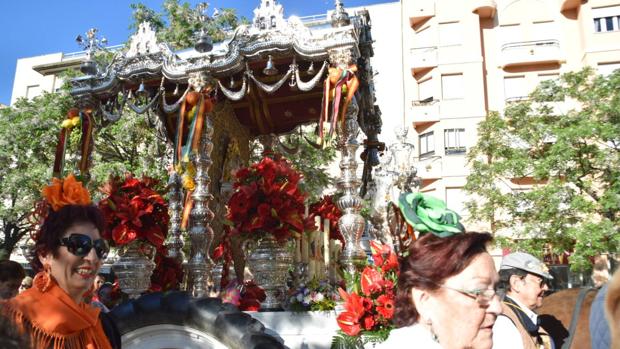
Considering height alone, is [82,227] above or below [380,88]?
below

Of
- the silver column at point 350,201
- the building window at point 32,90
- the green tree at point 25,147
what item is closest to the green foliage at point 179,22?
the green tree at point 25,147

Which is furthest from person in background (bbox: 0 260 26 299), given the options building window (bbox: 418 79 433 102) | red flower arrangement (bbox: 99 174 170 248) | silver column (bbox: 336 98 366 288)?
building window (bbox: 418 79 433 102)

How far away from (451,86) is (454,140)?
10.2 feet

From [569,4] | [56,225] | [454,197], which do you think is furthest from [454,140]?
[56,225]

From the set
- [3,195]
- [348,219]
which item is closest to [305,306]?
[348,219]

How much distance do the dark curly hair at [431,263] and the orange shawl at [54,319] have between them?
1.52 m

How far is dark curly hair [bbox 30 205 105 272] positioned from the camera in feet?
8.12

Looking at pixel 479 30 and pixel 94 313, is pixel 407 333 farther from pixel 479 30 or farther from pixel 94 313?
pixel 479 30

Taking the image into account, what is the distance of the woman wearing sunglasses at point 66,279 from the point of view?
7.21ft

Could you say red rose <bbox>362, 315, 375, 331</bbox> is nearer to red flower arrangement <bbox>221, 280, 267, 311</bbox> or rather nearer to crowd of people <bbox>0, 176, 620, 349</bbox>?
crowd of people <bbox>0, 176, 620, 349</bbox>

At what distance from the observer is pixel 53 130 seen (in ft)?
59.4

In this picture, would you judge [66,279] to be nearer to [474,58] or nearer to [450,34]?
[474,58]

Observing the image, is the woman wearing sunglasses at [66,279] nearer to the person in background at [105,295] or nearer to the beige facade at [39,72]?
the person in background at [105,295]

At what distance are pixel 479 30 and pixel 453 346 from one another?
91.9ft
